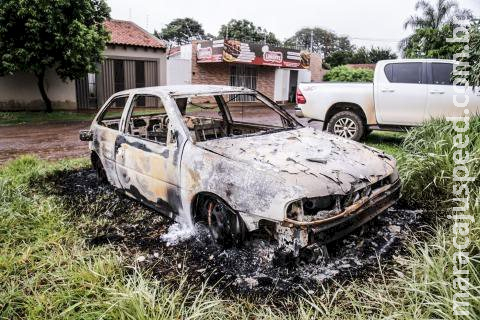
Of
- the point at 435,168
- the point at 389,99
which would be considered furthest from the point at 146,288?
the point at 389,99

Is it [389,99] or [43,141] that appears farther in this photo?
[43,141]

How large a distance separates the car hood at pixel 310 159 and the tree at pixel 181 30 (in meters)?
46.7

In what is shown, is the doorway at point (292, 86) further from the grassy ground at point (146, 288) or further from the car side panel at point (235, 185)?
the car side panel at point (235, 185)

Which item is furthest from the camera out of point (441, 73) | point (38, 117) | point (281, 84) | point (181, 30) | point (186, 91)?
point (181, 30)

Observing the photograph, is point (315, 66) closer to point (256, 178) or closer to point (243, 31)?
point (243, 31)

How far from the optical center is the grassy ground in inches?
97.0

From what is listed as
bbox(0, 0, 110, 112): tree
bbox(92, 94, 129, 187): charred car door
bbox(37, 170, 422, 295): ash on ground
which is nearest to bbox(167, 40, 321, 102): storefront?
bbox(0, 0, 110, 112): tree

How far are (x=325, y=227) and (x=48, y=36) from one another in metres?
12.7

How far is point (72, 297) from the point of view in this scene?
2.70m

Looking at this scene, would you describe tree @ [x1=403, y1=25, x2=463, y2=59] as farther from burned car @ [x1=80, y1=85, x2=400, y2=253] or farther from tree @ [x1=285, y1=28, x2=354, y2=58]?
tree @ [x1=285, y1=28, x2=354, y2=58]

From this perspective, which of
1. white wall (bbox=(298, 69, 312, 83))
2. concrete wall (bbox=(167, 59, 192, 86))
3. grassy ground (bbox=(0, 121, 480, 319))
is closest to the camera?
grassy ground (bbox=(0, 121, 480, 319))

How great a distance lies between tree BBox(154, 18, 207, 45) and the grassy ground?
46861mm

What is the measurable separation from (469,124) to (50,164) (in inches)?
260

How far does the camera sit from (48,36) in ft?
40.5
